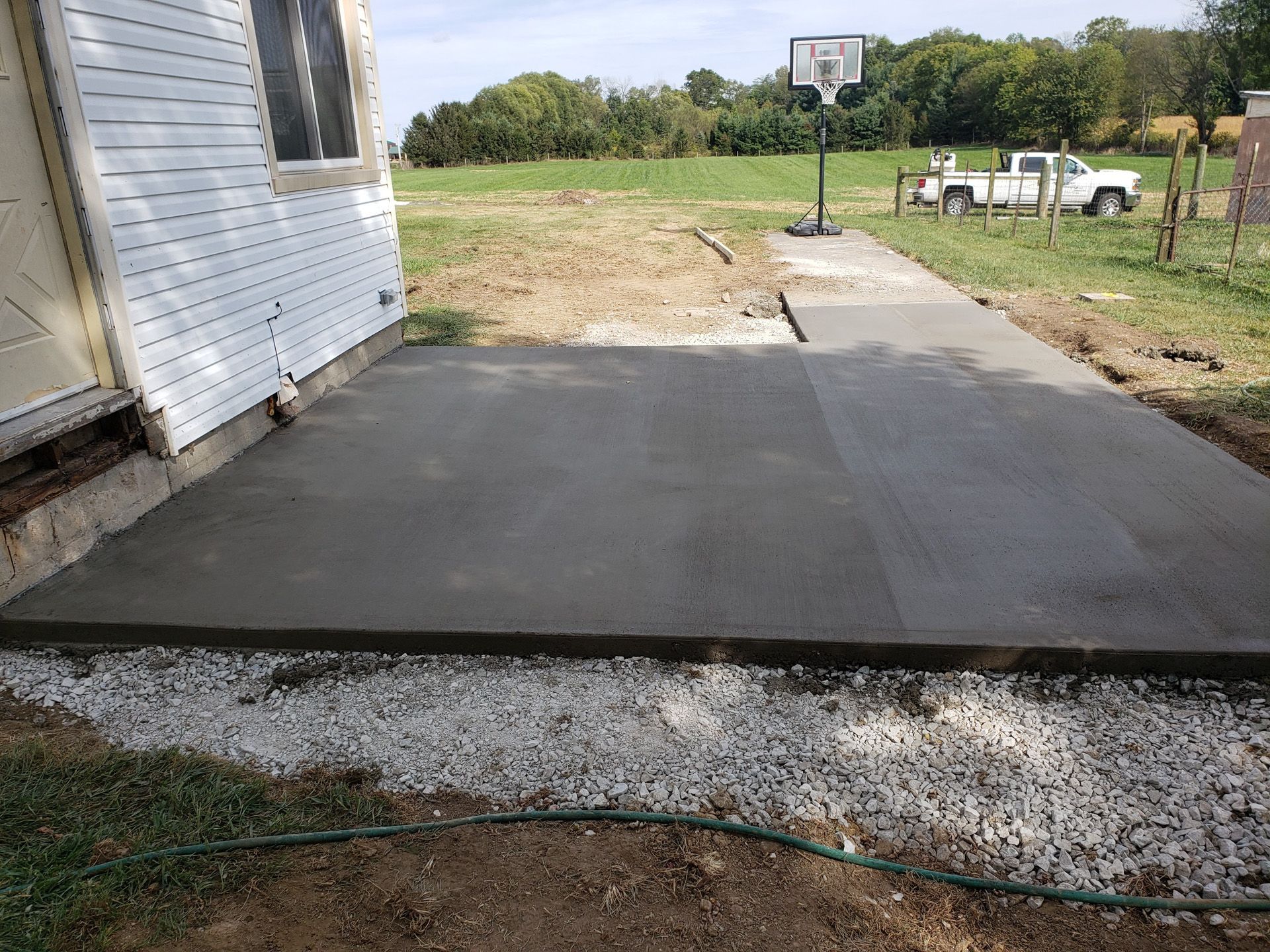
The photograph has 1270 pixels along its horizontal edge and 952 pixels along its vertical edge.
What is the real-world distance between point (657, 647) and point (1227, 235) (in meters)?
14.2

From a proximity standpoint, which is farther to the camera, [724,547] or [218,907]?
[724,547]

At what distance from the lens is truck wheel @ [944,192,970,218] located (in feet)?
55.4

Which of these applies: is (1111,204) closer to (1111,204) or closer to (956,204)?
(1111,204)

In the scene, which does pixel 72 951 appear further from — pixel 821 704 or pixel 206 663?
pixel 821 704

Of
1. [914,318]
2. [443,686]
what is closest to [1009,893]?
[443,686]

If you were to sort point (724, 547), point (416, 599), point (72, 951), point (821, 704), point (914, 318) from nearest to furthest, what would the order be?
1. point (72, 951)
2. point (821, 704)
3. point (416, 599)
4. point (724, 547)
5. point (914, 318)

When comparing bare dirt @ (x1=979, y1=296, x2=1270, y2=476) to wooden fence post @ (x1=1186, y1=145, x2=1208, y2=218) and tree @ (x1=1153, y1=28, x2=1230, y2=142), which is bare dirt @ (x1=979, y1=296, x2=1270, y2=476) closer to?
wooden fence post @ (x1=1186, y1=145, x2=1208, y2=218)

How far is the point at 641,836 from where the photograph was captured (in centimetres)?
209

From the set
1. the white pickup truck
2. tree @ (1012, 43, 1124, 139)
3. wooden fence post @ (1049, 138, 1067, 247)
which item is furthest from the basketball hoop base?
tree @ (1012, 43, 1124, 139)

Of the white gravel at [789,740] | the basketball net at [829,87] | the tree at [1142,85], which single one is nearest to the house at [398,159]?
the basketball net at [829,87]

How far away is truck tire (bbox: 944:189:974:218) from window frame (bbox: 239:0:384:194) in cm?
1365

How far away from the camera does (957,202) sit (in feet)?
55.8

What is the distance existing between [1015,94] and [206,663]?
60.6 metres

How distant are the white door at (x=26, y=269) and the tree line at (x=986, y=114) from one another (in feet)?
139
